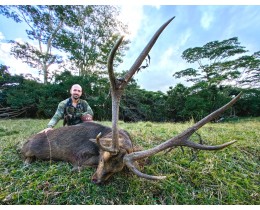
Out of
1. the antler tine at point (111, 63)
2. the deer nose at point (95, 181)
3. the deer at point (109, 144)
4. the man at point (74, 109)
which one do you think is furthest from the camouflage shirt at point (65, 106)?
the antler tine at point (111, 63)

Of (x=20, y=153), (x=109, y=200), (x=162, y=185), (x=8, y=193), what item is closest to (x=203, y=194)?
(x=162, y=185)

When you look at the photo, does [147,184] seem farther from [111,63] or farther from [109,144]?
[111,63]

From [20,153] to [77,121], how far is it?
52.2 inches

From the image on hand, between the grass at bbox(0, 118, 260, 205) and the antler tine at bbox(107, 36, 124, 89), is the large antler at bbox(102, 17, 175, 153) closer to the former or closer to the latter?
the antler tine at bbox(107, 36, 124, 89)

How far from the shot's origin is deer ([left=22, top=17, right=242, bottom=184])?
Result: 177 cm

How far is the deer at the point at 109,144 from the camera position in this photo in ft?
5.80

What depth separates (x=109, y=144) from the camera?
2176 mm

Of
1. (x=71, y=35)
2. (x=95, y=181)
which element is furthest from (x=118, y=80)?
(x=71, y=35)

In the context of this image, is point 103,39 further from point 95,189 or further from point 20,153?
point 95,189

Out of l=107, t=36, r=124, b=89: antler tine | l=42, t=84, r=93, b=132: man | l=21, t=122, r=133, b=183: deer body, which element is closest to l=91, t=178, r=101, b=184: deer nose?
l=21, t=122, r=133, b=183: deer body

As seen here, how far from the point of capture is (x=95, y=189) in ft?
6.44

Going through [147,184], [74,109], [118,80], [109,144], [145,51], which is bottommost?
[147,184]

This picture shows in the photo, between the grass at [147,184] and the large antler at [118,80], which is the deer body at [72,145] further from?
the large antler at [118,80]
